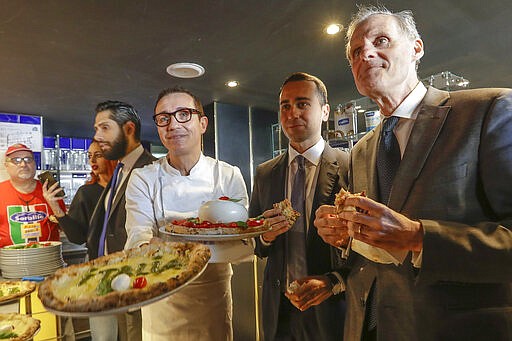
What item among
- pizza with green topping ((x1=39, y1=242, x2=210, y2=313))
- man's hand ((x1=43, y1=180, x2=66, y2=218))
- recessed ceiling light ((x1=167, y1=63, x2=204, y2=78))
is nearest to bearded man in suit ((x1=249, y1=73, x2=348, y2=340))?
pizza with green topping ((x1=39, y1=242, x2=210, y2=313))

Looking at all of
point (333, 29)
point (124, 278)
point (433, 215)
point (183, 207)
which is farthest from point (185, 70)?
point (433, 215)

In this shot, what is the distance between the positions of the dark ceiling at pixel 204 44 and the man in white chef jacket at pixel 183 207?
1023 mm

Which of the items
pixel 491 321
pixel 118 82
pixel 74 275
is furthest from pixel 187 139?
pixel 118 82

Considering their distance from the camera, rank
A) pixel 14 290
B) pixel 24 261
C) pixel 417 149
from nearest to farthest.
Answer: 1. pixel 417 149
2. pixel 14 290
3. pixel 24 261

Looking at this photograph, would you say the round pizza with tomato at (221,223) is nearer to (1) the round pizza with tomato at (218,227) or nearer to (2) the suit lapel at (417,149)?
(1) the round pizza with tomato at (218,227)

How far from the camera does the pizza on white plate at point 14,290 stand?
61.1 inches

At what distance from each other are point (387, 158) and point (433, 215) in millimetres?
282

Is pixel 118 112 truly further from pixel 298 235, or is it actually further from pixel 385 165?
pixel 385 165

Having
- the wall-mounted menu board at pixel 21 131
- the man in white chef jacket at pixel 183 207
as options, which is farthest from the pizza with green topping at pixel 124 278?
the wall-mounted menu board at pixel 21 131

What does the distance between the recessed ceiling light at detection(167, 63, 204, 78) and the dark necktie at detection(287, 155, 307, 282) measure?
203cm

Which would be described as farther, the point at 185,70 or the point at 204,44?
the point at 185,70

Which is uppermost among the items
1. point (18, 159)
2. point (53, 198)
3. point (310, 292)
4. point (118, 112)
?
point (118, 112)

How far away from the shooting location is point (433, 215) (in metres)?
0.93

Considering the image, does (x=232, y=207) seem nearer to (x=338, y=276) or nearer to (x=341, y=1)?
(x=338, y=276)
